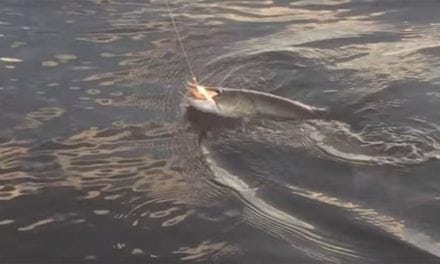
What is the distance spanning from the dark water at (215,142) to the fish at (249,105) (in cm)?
8

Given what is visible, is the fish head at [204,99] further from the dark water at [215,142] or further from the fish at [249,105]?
the dark water at [215,142]

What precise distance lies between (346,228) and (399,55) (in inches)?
99.6

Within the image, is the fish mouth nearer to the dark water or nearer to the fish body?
the fish body

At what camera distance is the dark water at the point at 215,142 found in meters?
4.00

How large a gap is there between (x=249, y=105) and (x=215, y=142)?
40 cm

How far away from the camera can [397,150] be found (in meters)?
4.77

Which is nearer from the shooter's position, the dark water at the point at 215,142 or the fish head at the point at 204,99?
the dark water at the point at 215,142

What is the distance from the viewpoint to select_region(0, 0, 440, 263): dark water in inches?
158

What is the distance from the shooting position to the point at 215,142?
494 cm

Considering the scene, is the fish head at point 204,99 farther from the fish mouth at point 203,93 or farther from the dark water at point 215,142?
the dark water at point 215,142

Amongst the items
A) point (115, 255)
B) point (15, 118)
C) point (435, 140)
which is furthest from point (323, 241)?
point (15, 118)

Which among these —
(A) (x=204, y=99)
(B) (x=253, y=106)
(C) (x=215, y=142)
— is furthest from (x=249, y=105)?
(C) (x=215, y=142)

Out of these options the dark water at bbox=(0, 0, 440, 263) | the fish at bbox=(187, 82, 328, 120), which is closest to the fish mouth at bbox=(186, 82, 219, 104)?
the fish at bbox=(187, 82, 328, 120)

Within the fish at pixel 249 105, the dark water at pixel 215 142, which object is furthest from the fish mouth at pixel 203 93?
the dark water at pixel 215 142
